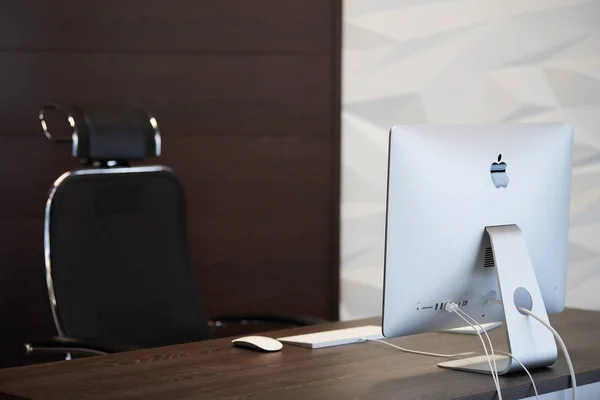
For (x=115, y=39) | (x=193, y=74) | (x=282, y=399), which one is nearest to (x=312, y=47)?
(x=193, y=74)

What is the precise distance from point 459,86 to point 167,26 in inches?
55.4

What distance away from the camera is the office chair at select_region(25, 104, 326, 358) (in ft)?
9.93

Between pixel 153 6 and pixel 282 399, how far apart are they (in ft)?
8.82

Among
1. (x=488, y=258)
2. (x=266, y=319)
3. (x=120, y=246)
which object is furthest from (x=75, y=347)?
(x=488, y=258)

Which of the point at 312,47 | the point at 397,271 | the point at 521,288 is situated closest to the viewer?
the point at 397,271

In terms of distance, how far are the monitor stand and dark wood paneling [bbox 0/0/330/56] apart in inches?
96.2

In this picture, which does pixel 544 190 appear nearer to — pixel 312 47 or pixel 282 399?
pixel 282 399

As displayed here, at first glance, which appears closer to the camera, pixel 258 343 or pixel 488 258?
pixel 488 258

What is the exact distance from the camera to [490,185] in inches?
86.9

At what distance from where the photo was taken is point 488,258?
2230mm

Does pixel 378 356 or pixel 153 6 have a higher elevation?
pixel 153 6

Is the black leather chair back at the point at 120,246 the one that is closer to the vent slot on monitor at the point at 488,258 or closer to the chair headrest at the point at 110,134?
the chair headrest at the point at 110,134

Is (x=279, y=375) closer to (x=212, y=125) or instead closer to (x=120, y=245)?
(x=120, y=245)

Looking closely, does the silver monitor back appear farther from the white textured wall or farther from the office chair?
the white textured wall
